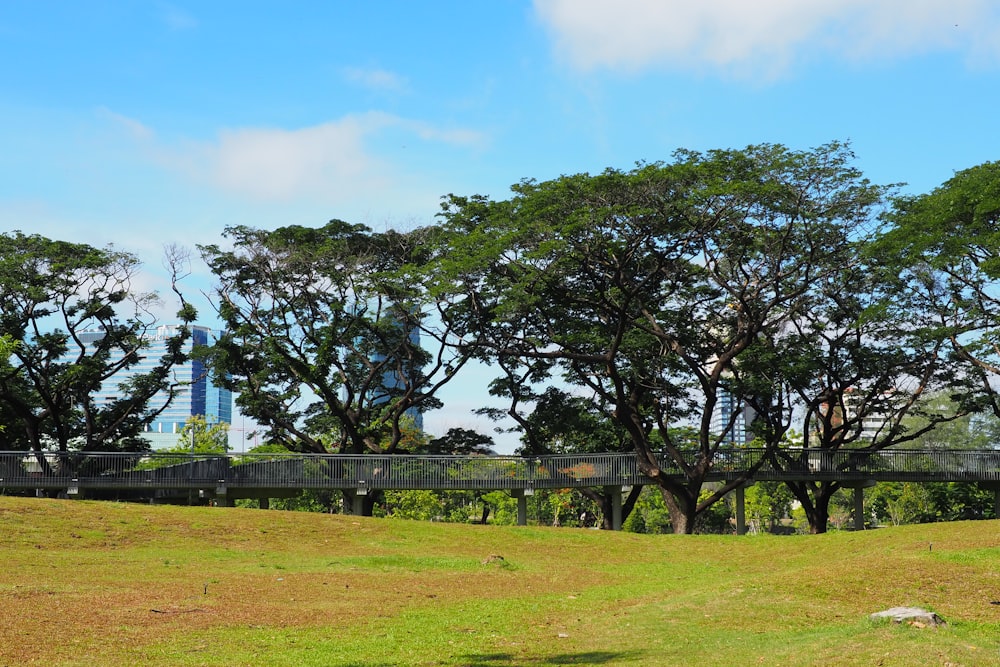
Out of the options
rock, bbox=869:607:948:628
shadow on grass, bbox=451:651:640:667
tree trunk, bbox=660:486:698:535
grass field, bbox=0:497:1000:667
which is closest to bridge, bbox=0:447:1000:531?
tree trunk, bbox=660:486:698:535

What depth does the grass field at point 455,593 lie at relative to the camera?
10.9 meters

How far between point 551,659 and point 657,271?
21.1 meters

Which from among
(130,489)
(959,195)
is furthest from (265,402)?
(959,195)

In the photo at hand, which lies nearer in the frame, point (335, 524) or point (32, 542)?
point (32, 542)

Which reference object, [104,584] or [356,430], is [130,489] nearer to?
[356,430]

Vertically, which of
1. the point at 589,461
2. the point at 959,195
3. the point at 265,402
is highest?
the point at 959,195

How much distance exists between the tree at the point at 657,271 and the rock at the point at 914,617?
17825 millimetres

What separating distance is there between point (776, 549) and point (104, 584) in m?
15.7

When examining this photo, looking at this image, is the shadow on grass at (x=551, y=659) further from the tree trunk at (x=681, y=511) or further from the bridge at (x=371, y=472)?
the bridge at (x=371, y=472)

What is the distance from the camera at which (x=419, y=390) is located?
3894 centimetres

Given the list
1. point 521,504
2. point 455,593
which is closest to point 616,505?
point 521,504

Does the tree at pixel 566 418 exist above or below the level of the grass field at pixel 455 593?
above

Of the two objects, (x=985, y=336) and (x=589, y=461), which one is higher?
(x=985, y=336)

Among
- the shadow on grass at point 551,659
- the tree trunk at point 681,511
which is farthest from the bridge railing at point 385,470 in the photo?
the shadow on grass at point 551,659
